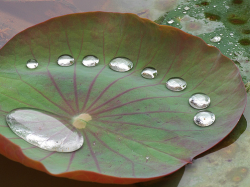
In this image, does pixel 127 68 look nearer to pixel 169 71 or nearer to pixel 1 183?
pixel 169 71

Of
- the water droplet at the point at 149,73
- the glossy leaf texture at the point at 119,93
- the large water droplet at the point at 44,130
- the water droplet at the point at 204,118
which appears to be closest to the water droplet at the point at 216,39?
the glossy leaf texture at the point at 119,93

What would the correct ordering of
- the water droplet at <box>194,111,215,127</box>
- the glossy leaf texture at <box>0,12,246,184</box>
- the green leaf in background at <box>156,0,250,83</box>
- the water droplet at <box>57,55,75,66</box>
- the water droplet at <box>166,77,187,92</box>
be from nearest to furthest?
the glossy leaf texture at <box>0,12,246,184</box>
the water droplet at <box>194,111,215,127</box>
the water droplet at <box>166,77,187,92</box>
the water droplet at <box>57,55,75,66</box>
the green leaf in background at <box>156,0,250,83</box>

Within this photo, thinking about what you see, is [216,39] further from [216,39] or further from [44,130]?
[44,130]

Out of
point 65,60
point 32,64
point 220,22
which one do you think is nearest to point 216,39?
point 220,22

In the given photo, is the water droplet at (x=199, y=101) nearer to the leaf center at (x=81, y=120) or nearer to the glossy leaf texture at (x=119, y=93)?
the glossy leaf texture at (x=119, y=93)

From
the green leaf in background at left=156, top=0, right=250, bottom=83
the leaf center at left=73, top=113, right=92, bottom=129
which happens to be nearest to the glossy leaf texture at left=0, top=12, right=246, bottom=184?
the leaf center at left=73, top=113, right=92, bottom=129

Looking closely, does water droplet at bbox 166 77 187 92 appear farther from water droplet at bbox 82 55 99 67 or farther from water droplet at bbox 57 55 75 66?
water droplet at bbox 57 55 75 66

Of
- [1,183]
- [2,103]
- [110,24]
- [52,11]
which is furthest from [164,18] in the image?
[1,183]
